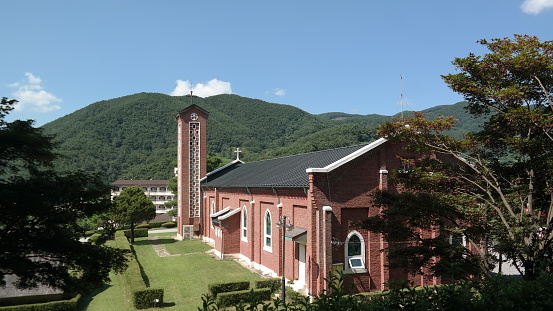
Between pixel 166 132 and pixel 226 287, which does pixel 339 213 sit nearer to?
pixel 226 287

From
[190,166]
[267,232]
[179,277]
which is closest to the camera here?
[179,277]

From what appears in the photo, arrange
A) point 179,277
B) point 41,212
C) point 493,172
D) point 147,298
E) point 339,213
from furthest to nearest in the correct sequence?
point 179,277, point 339,213, point 147,298, point 493,172, point 41,212

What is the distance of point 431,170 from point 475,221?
1.94 m

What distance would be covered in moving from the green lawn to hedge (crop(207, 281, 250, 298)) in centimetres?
87

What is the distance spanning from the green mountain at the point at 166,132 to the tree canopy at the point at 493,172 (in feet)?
238

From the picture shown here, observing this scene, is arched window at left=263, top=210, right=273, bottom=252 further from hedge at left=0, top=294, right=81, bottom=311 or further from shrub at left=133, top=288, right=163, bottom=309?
hedge at left=0, top=294, right=81, bottom=311

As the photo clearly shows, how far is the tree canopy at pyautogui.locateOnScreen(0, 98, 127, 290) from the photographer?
9.12 m

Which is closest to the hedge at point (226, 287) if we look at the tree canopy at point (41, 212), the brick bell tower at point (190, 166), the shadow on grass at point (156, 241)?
the tree canopy at point (41, 212)

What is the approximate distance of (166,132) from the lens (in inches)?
5143

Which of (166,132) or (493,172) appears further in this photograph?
(166,132)

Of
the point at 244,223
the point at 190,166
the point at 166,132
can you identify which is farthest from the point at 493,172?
the point at 166,132

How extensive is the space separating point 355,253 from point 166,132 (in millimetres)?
120236

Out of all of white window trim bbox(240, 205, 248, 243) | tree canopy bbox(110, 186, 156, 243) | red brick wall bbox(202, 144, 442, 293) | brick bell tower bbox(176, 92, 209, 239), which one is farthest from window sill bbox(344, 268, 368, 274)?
tree canopy bbox(110, 186, 156, 243)

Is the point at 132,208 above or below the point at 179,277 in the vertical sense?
above
